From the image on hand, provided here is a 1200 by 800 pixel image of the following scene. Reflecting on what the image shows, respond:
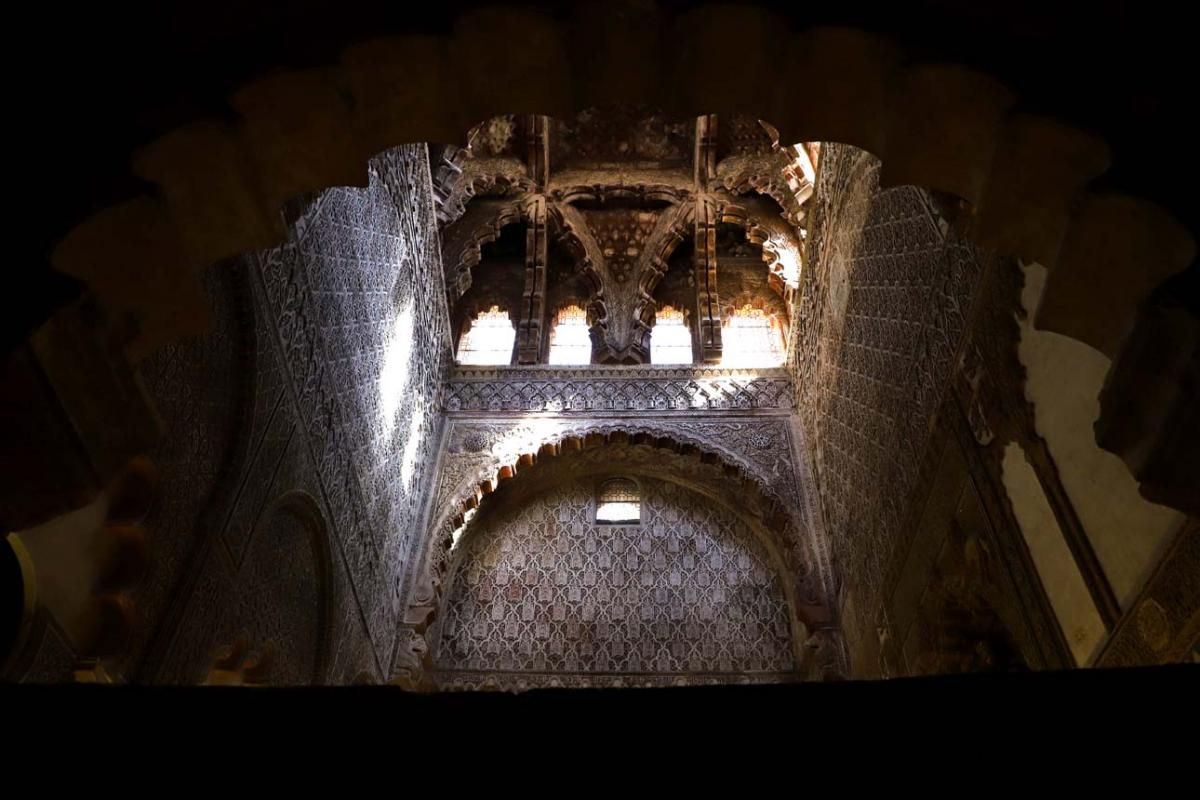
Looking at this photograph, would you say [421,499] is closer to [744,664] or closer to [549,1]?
[744,664]

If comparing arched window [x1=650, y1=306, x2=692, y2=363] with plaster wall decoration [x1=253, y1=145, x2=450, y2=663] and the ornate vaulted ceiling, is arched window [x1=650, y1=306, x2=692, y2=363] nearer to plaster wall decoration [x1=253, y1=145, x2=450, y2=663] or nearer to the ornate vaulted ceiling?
the ornate vaulted ceiling

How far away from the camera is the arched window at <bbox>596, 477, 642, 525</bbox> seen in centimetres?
825

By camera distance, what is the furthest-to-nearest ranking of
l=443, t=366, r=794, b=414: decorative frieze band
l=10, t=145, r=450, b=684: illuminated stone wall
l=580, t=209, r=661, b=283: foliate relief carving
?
1. l=580, t=209, r=661, b=283: foliate relief carving
2. l=443, t=366, r=794, b=414: decorative frieze band
3. l=10, t=145, r=450, b=684: illuminated stone wall

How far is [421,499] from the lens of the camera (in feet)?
24.9

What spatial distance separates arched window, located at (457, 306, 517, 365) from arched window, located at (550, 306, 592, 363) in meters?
0.44

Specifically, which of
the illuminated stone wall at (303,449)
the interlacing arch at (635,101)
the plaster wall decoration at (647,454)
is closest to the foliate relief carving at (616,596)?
the plaster wall decoration at (647,454)

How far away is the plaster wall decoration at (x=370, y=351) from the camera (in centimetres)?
502

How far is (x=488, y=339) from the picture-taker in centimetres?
910

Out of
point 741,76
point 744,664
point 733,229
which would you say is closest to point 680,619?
point 744,664

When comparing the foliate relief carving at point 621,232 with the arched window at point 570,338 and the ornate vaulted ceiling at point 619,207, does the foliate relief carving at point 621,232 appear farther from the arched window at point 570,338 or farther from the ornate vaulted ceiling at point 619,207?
the arched window at point 570,338

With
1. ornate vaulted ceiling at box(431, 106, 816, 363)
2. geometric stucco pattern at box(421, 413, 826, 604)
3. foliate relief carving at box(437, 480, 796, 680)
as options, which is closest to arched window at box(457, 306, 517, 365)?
ornate vaulted ceiling at box(431, 106, 816, 363)

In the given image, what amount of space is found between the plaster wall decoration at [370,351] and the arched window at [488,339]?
0.65m

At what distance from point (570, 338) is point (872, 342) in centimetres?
396

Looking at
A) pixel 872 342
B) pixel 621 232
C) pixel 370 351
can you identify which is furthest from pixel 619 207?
pixel 872 342
